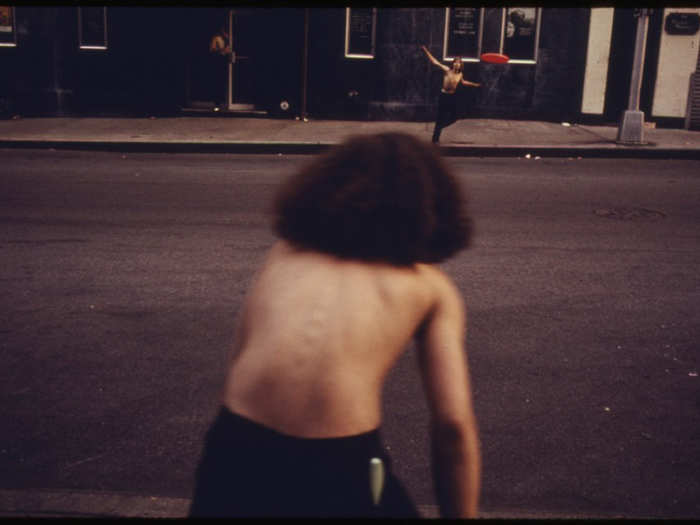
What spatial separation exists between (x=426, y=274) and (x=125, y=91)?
63.6ft

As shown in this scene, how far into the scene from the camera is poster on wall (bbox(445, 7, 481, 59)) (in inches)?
737

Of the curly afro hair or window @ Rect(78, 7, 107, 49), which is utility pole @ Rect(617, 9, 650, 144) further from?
the curly afro hair

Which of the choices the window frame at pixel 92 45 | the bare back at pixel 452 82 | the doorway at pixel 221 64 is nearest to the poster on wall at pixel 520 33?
the bare back at pixel 452 82

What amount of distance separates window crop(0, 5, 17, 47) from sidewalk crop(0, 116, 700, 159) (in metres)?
2.11

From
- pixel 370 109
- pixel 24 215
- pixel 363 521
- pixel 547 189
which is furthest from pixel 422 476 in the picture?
pixel 370 109

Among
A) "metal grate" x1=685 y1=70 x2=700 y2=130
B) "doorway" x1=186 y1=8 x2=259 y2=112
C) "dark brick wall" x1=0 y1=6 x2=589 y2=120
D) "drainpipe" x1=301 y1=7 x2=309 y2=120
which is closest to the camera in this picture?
"metal grate" x1=685 y1=70 x2=700 y2=130

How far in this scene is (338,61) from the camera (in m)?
19.3

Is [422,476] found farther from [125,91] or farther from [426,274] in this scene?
[125,91]

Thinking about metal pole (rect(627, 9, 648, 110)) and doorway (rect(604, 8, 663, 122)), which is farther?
doorway (rect(604, 8, 663, 122))

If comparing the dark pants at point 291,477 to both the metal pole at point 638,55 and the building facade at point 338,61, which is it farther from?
the building facade at point 338,61

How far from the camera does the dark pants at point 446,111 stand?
1526 centimetres

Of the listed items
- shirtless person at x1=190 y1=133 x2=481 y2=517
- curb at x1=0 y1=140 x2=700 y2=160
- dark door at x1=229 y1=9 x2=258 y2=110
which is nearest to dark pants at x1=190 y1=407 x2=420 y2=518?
shirtless person at x1=190 y1=133 x2=481 y2=517

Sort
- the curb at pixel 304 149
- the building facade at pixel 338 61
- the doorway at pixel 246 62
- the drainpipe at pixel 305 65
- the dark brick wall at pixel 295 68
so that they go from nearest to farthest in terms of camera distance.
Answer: the curb at pixel 304 149
the building facade at pixel 338 61
the dark brick wall at pixel 295 68
the drainpipe at pixel 305 65
the doorway at pixel 246 62

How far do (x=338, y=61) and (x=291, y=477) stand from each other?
59.9 ft
